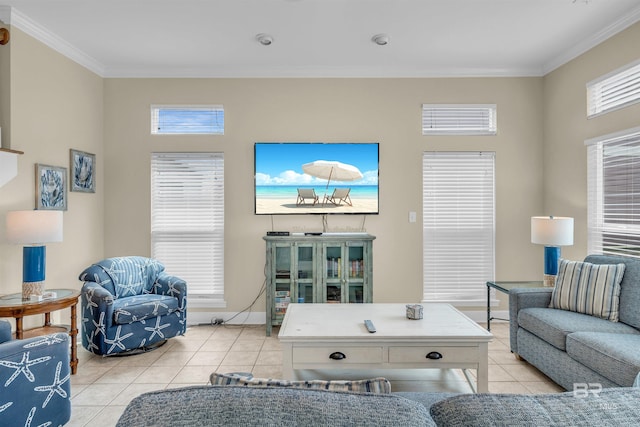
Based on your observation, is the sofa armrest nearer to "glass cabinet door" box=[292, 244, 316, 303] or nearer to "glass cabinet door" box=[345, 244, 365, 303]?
"glass cabinet door" box=[345, 244, 365, 303]

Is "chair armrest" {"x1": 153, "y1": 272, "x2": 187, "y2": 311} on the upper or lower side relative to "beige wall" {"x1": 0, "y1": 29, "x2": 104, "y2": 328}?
lower

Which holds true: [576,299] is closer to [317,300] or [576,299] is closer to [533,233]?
[533,233]

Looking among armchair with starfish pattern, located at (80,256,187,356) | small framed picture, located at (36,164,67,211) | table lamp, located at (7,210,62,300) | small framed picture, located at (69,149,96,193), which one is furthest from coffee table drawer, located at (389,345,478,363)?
small framed picture, located at (69,149,96,193)

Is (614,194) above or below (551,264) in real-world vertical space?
above

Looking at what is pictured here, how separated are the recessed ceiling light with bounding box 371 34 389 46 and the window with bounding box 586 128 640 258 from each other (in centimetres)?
220

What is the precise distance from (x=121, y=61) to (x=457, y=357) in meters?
4.33

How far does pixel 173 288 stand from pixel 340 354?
6.64 feet

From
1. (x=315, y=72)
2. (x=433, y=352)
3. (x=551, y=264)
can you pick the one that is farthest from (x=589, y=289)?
(x=315, y=72)

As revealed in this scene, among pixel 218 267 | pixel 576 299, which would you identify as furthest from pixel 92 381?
pixel 576 299

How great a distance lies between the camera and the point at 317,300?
3.73 metres

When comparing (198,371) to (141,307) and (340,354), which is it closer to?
(141,307)

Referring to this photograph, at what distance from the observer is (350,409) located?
0.77 meters

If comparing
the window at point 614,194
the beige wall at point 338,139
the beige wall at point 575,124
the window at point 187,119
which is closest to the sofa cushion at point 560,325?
the window at point 614,194

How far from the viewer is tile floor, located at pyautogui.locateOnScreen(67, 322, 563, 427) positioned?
2408 mm
